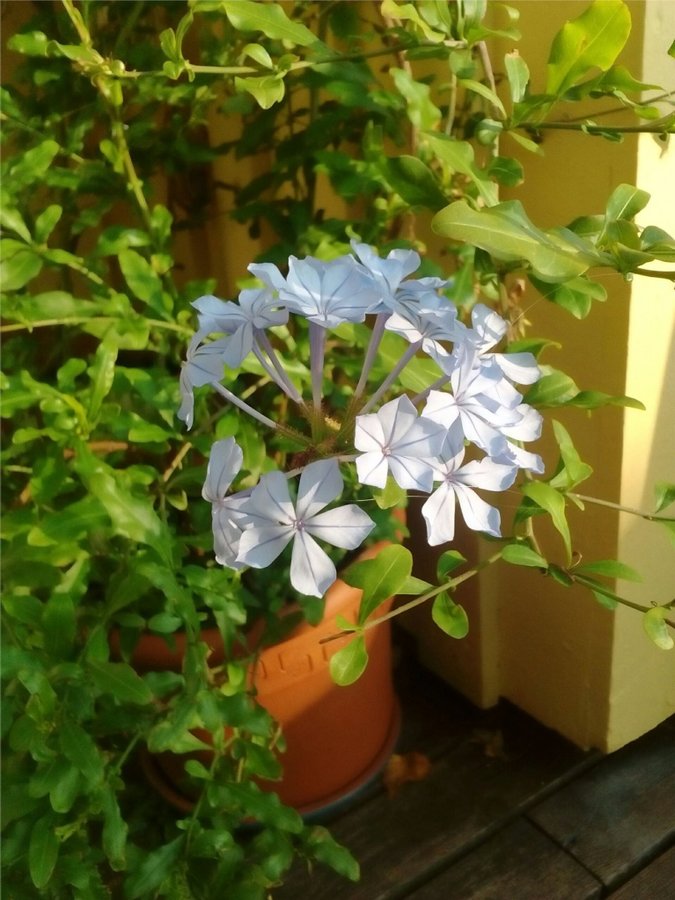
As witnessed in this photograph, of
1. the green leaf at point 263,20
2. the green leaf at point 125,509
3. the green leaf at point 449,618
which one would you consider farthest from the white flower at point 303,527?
the green leaf at point 263,20

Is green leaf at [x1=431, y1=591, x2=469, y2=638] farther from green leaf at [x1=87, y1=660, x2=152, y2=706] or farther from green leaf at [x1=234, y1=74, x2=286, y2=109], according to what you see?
green leaf at [x1=234, y1=74, x2=286, y2=109]

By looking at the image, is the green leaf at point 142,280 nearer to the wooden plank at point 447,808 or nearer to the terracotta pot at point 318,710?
the terracotta pot at point 318,710

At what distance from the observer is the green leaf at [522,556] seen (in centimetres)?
50

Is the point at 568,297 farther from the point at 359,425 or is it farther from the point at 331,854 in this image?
the point at 331,854

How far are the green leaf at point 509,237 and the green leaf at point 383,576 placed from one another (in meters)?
0.18

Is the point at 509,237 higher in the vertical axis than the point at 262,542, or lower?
higher

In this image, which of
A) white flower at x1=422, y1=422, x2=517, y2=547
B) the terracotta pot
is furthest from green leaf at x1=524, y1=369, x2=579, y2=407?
the terracotta pot

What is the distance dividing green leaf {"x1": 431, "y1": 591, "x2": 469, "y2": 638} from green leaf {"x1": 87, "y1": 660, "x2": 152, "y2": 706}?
0.24 m

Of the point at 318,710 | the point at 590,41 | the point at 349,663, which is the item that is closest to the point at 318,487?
the point at 349,663

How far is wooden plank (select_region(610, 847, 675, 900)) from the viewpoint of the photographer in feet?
2.44

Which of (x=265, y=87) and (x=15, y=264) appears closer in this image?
(x=265, y=87)

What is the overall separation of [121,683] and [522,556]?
1.01 feet

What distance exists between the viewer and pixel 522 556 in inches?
19.8

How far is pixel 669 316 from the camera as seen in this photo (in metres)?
0.70
